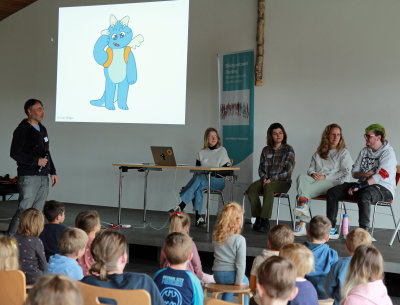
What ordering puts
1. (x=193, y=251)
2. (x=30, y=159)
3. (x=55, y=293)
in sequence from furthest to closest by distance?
(x=30, y=159) < (x=193, y=251) < (x=55, y=293)

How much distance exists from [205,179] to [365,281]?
353cm

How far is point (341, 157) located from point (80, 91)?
154 inches

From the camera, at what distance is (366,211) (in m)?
4.63

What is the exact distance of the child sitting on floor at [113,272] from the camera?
6.22 feet

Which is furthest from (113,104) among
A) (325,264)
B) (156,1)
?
(325,264)

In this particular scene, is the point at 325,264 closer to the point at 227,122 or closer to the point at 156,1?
the point at 227,122

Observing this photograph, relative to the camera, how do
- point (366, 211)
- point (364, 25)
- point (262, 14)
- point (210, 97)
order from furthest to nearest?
point (210, 97) → point (262, 14) → point (364, 25) → point (366, 211)

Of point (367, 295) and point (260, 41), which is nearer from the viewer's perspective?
point (367, 295)

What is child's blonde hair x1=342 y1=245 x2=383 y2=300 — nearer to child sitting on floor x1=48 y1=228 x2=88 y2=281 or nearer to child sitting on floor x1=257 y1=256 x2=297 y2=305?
child sitting on floor x1=257 y1=256 x2=297 y2=305

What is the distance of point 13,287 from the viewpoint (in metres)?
1.96

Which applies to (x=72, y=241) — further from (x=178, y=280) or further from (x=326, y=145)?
(x=326, y=145)

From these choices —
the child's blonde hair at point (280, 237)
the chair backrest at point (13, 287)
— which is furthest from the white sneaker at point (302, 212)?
the chair backrest at point (13, 287)

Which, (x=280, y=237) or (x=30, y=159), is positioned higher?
(x=30, y=159)

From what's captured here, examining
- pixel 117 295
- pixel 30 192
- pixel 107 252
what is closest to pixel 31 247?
pixel 107 252
